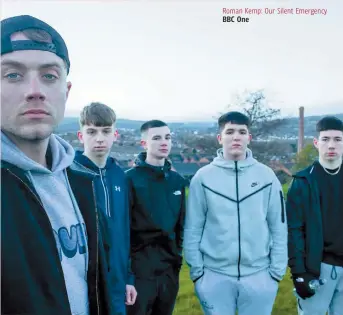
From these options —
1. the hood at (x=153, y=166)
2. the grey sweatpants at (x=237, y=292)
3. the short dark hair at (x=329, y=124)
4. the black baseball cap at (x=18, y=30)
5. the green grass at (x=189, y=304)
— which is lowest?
the green grass at (x=189, y=304)

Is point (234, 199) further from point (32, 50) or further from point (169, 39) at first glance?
point (32, 50)

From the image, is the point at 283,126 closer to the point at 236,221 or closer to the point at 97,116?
the point at 236,221

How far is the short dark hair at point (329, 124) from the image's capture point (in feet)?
5.10

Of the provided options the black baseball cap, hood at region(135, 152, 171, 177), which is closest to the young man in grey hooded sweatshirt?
hood at region(135, 152, 171, 177)

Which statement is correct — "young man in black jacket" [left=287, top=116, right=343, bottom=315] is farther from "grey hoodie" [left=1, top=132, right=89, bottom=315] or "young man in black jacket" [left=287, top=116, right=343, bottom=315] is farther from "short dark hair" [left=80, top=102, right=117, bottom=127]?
"grey hoodie" [left=1, top=132, right=89, bottom=315]

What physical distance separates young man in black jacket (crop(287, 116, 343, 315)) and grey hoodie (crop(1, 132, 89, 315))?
3.15 feet

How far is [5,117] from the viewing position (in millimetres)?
884

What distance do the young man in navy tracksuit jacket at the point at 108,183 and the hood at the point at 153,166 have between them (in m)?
0.14

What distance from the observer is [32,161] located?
86 centimetres

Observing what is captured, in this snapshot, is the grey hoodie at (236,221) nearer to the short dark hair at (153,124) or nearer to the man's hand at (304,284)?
the man's hand at (304,284)

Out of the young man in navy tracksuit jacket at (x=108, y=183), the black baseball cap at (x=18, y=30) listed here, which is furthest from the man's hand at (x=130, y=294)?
the black baseball cap at (x=18, y=30)

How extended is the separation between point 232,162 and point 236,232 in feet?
0.93

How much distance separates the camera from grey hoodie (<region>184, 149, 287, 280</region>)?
4.86ft

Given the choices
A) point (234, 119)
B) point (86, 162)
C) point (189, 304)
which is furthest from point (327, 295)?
point (86, 162)
